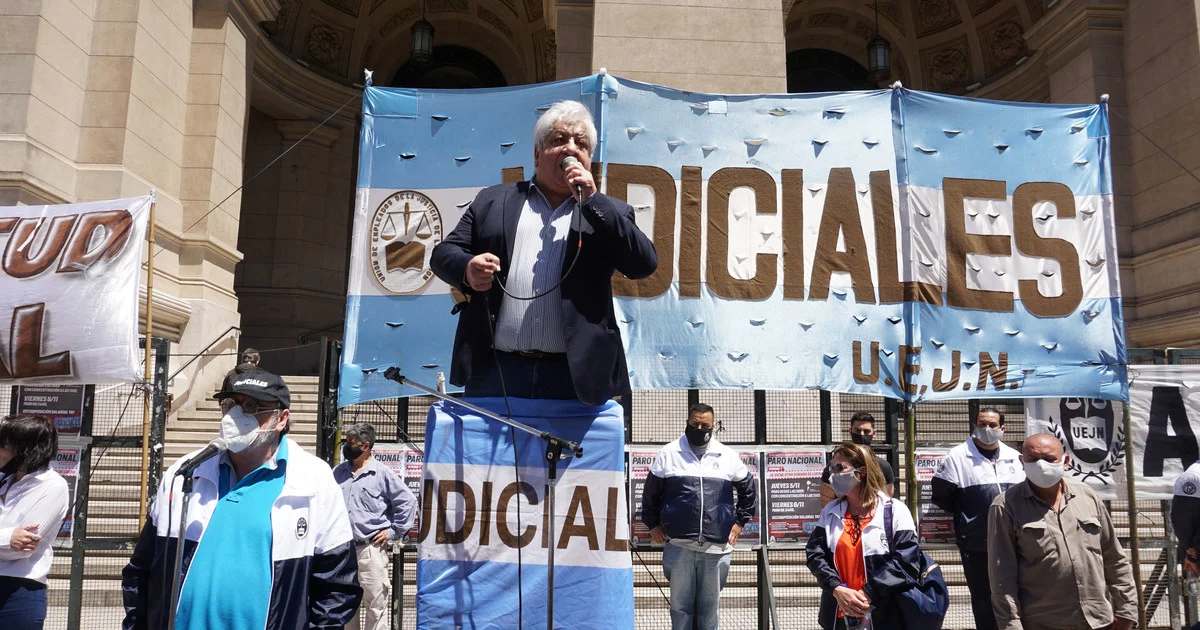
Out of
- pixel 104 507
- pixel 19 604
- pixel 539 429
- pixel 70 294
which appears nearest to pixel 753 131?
pixel 539 429

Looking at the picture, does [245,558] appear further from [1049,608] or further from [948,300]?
[948,300]

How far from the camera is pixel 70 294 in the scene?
7273mm

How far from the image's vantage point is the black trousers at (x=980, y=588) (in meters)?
6.45

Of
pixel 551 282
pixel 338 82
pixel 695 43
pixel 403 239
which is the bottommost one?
pixel 551 282

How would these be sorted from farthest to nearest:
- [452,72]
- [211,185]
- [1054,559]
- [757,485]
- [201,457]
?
[452,72], [211,185], [757,485], [1054,559], [201,457]

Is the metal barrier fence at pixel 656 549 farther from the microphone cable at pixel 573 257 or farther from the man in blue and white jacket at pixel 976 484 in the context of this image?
the microphone cable at pixel 573 257

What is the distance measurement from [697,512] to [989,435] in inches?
99.3

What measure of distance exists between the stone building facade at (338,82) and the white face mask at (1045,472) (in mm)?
7167

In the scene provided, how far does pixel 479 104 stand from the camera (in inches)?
293

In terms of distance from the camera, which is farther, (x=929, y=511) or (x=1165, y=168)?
(x=1165, y=168)

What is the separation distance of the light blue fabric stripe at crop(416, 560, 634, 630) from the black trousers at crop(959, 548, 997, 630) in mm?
4576

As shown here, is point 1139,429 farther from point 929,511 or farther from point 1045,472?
point 1045,472

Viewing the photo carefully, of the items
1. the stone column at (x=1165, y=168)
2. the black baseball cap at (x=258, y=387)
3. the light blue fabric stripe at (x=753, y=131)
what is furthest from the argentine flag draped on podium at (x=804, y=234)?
the stone column at (x=1165, y=168)

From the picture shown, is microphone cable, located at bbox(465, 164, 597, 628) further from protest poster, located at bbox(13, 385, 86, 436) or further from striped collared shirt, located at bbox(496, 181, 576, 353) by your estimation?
protest poster, located at bbox(13, 385, 86, 436)
